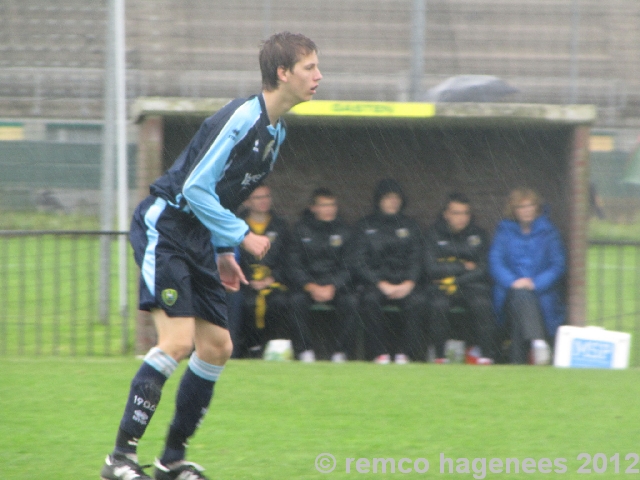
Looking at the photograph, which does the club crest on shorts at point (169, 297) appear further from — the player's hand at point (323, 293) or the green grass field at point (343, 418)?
the player's hand at point (323, 293)

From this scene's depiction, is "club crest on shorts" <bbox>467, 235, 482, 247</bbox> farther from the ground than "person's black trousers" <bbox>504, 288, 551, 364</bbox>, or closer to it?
farther from the ground

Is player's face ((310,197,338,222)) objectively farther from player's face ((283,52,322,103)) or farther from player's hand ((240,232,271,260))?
player's hand ((240,232,271,260))

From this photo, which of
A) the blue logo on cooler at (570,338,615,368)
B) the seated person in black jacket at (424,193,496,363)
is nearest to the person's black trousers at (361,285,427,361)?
the seated person in black jacket at (424,193,496,363)

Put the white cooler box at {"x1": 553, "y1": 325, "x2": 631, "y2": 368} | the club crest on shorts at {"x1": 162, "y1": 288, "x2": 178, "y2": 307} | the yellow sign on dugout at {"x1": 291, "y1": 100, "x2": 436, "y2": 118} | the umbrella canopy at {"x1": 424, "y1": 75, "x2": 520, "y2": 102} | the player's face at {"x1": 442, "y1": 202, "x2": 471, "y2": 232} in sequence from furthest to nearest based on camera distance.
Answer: the player's face at {"x1": 442, "y1": 202, "x2": 471, "y2": 232}, the umbrella canopy at {"x1": 424, "y1": 75, "x2": 520, "y2": 102}, the yellow sign on dugout at {"x1": 291, "y1": 100, "x2": 436, "y2": 118}, the white cooler box at {"x1": 553, "y1": 325, "x2": 631, "y2": 368}, the club crest on shorts at {"x1": 162, "y1": 288, "x2": 178, "y2": 307}

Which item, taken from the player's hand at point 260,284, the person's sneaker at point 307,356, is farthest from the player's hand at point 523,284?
the player's hand at point 260,284

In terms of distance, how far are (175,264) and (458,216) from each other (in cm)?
432

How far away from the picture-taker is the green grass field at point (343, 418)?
4137mm

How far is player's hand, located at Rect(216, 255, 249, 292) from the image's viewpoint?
399cm

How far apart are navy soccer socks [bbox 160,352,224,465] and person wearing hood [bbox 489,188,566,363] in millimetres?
4045

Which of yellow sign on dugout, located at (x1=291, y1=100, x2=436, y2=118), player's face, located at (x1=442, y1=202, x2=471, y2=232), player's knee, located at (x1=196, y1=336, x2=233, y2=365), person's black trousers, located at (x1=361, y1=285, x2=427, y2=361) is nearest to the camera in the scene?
player's knee, located at (x1=196, y1=336, x2=233, y2=365)

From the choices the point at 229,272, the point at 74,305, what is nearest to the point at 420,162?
the point at 74,305

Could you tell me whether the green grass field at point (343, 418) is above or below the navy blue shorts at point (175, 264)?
below

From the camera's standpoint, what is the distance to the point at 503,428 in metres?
4.86

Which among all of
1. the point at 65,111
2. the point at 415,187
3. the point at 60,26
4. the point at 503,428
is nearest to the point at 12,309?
the point at 60,26
